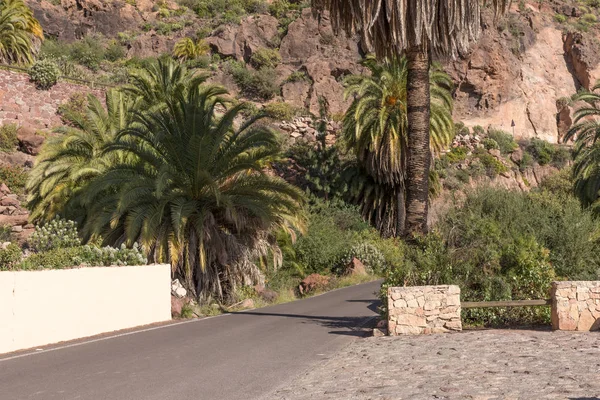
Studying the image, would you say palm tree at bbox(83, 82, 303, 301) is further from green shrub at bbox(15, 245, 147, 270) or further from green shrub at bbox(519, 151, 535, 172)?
green shrub at bbox(519, 151, 535, 172)

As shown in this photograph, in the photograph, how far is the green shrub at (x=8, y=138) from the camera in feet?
131

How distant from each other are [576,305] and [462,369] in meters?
4.52

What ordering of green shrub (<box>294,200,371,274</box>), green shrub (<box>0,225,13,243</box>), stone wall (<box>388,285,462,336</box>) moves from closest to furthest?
stone wall (<box>388,285,462,336</box>) < green shrub (<box>0,225,13,243</box>) < green shrub (<box>294,200,371,274</box>)

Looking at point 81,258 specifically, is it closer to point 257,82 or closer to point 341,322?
point 341,322

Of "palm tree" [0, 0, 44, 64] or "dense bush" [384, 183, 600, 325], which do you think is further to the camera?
"palm tree" [0, 0, 44, 64]

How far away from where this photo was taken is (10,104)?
139 ft

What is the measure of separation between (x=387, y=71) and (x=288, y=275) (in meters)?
15.7

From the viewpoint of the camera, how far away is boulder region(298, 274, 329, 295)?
93.1 ft

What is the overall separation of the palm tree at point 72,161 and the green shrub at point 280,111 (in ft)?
91.9

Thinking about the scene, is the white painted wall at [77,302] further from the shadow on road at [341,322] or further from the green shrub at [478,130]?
the green shrub at [478,130]

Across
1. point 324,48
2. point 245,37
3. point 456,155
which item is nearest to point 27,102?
point 245,37

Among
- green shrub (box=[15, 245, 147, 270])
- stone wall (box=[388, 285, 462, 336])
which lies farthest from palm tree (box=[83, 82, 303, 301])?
stone wall (box=[388, 285, 462, 336])

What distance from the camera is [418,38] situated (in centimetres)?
1602

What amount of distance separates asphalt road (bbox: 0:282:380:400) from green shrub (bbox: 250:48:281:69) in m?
52.4
